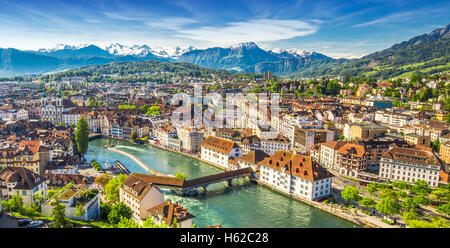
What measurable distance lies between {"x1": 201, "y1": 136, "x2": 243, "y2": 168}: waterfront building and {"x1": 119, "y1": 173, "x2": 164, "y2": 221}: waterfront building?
27.3 ft

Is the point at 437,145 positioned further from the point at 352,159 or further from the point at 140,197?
the point at 140,197


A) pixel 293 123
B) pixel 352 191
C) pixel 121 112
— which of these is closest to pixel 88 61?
pixel 121 112

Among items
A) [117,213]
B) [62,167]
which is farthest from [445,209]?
[62,167]

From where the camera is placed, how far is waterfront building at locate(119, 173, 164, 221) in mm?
12133

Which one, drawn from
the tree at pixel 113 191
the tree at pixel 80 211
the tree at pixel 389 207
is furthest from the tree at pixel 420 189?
the tree at pixel 80 211

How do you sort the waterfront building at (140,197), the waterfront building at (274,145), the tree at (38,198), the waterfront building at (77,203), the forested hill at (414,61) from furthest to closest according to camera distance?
1. the forested hill at (414,61)
2. the waterfront building at (274,145)
3. the tree at (38,198)
4. the waterfront building at (140,197)
5. the waterfront building at (77,203)

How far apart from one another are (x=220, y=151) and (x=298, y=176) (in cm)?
674

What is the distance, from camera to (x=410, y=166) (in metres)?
17.2

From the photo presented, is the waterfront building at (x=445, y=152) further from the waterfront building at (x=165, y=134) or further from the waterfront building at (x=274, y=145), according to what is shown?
the waterfront building at (x=165, y=134)

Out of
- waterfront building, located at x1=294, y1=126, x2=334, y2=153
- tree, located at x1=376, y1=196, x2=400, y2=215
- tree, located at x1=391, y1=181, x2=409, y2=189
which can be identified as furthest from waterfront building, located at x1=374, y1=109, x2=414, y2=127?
tree, located at x1=376, y1=196, x2=400, y2=215

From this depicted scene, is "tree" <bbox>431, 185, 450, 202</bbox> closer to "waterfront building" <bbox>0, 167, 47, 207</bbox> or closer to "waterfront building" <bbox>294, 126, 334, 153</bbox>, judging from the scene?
"waterfront building" <bbox>294, 126, 334, 153</bbox>

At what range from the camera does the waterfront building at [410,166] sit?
1672 centimetres

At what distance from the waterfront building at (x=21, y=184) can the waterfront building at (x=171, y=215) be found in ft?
16.8
